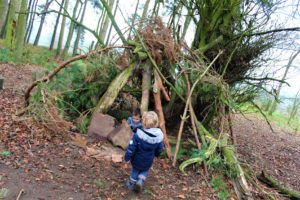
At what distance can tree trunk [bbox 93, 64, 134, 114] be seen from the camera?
6574 mm

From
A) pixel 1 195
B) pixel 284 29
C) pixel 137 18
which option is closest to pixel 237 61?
pixel 284 29

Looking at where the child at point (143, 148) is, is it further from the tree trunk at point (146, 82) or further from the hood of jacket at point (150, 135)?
the tree trunk at point (146, 82)

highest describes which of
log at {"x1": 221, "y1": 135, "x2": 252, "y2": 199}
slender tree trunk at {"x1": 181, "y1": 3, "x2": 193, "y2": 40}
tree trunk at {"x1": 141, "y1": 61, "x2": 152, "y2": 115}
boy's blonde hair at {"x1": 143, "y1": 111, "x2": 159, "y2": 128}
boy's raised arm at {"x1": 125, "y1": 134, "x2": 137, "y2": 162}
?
slender tree trunk at {"x1": 181, "y1": 3, "x2": 193, "y2": 40}

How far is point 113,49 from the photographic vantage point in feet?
23.3

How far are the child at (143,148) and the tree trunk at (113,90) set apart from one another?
2.17 metres

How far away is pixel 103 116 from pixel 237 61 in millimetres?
4211

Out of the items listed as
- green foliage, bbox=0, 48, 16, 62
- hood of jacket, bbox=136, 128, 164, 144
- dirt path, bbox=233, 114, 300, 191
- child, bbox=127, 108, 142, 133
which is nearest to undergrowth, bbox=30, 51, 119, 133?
child, bbox=127, 108, 142, 133

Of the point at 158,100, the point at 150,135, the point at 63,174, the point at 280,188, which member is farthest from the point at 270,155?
the point at 63,174

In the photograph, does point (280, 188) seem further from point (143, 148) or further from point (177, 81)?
point (143, 148)

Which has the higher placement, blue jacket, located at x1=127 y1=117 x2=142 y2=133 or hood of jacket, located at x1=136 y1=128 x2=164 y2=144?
hood of jacket, located at x1=136 y1=128 x2=164 y2=144

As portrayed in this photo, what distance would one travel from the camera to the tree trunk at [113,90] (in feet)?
21.6

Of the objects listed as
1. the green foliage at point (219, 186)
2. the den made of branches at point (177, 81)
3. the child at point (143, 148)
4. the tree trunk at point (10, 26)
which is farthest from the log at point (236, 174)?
the tree trunk at point (10, 26)

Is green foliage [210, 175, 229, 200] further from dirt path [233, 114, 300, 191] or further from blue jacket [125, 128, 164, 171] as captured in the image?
dirt path [233, 114, 300, 191]

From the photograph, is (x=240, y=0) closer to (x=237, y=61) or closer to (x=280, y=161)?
(x=237, y=61)
